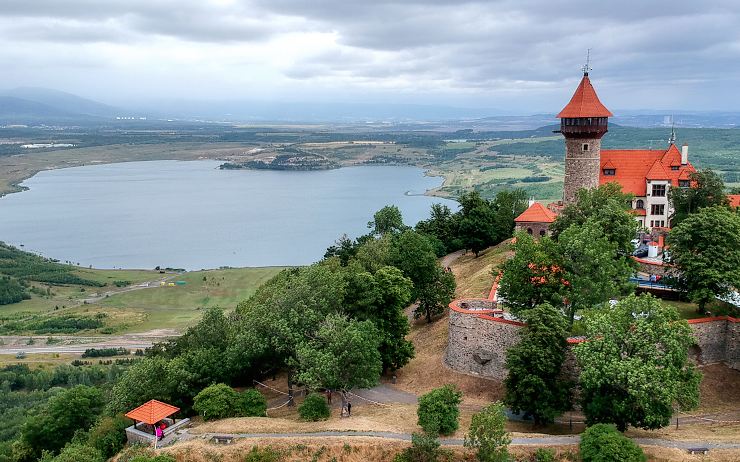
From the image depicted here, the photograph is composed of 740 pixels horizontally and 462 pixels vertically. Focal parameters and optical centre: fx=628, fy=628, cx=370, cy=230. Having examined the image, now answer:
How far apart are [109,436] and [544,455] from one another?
55.3 ft

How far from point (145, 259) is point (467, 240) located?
221 feet

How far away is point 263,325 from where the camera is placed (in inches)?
1127

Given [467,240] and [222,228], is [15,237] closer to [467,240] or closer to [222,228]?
[222,228]

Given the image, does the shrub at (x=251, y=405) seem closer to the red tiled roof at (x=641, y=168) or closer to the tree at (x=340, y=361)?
the tree at (x=340, y=361)

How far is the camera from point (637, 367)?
794 inches

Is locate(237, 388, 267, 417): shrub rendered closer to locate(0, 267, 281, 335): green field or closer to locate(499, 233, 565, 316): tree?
locate(499, 233, 565, 316): tree

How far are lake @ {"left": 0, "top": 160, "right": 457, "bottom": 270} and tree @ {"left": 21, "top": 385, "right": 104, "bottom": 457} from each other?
2301 inches

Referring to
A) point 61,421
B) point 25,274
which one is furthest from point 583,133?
point 25,274

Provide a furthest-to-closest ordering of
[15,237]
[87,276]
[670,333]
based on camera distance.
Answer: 1. [15,237]
2. [87,276]
3. [670,333]

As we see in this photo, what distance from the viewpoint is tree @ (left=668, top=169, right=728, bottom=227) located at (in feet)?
122

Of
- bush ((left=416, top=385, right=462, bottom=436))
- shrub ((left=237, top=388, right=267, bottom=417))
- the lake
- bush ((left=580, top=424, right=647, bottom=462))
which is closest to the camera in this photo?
bush ((left=580, top=424, right=647, bottom=462))

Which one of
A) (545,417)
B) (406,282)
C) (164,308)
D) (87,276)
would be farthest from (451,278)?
(87,276)

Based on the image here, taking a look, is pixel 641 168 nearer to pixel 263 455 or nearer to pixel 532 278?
pixel 532 278

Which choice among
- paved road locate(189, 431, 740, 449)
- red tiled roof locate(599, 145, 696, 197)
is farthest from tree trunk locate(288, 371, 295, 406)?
red tiled roof locate(599, 145, 696, 197)
